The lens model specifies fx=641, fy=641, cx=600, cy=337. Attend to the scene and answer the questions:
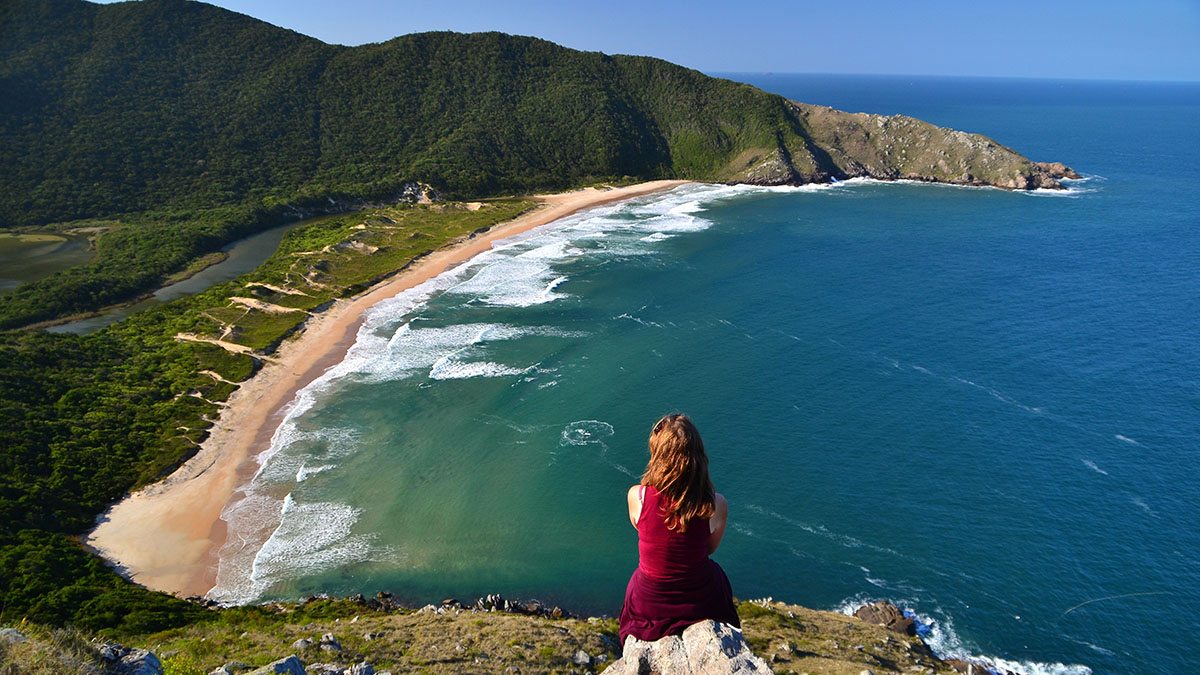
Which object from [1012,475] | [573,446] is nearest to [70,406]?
[573,446]

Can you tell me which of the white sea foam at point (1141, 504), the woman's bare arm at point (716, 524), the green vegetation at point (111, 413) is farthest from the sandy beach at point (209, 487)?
the white sea foam at point (1141, 504)

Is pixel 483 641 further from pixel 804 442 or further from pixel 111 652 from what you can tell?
pixel 804 442

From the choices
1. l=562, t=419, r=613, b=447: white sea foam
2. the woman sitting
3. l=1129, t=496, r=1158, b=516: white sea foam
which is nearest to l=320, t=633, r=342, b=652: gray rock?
the woman sitting

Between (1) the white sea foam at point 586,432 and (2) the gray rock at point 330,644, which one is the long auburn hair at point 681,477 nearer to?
(2) the gray rock at point 330,644

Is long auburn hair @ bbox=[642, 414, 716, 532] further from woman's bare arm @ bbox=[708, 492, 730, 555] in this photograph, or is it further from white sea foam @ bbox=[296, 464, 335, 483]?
white sea foam @ bbox=[296, 464, 335, 483]

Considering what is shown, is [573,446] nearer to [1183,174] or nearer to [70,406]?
[70,406]

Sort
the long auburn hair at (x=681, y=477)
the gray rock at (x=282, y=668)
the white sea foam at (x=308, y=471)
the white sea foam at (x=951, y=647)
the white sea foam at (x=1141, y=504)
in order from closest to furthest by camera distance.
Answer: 1. the long auburn hair at (x=681, y=477)
2. the gray rock at (x=282, y=668)
3. the white sea foam at (x=951, y=647)
4. the white sea foam at (x=1141, y=504)
5. the white sea foam at (x=308, y=471)
